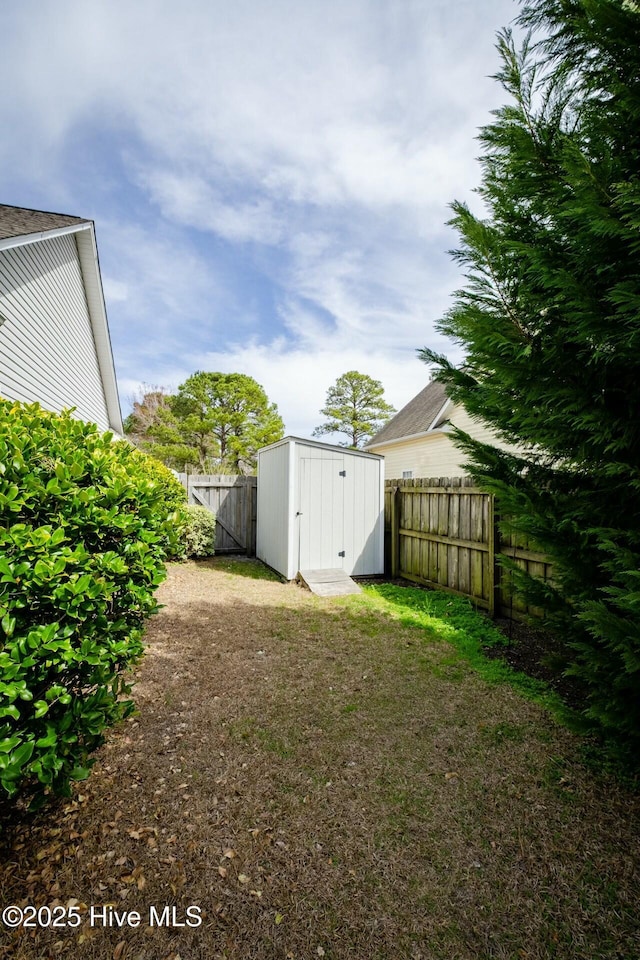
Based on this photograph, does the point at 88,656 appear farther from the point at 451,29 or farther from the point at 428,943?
the point at 451,29

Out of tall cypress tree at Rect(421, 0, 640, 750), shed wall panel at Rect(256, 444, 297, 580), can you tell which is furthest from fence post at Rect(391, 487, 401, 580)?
tall cypress tree at Rect(421, 0, 640, 750)

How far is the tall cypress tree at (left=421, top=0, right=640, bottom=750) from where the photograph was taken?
6.00 ft

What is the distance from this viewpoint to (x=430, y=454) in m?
13.3

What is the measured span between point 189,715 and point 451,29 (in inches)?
275

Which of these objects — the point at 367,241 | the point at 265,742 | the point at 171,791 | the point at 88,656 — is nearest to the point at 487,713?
the point at 265,742

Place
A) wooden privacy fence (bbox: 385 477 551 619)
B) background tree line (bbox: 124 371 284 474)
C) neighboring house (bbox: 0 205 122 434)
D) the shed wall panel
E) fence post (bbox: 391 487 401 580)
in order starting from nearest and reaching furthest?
wooden privacy fence (bbox: 385 477 551 619), neighboring house (bbox: 0 205 122 434), the shed wall panel, fence post (bbox: 391 487 401 580), background tree line (bbox: 124 371 284 474)

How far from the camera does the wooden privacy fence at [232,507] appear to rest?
9.95 m

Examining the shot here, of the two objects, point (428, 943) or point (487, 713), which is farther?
point (487, 713)

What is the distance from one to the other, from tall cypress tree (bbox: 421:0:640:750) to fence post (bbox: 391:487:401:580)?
460 cm

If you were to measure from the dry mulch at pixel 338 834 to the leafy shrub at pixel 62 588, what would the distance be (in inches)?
18.6

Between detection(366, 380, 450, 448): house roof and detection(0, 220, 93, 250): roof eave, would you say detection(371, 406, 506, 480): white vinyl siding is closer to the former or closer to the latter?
detection(366, 380, 450, 448): house roof

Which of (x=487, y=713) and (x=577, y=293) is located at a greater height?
(x=577, y=293)

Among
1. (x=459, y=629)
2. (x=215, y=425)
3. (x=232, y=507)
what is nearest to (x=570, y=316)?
(x=459, y=629)

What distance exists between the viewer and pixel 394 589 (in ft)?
21.1
